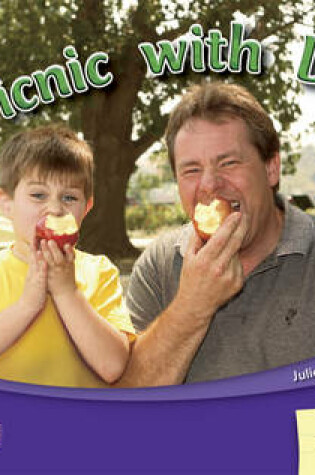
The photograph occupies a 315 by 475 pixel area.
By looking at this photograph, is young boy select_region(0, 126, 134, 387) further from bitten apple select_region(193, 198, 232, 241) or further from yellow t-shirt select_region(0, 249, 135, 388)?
bitten apple select_region(193, 198, 232, 241)

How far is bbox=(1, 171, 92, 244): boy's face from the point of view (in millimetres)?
1774

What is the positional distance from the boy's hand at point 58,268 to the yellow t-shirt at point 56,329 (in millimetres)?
48

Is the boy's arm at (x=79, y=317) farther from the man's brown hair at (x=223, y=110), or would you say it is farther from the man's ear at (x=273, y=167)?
the man's ear at (x=273, y=167)

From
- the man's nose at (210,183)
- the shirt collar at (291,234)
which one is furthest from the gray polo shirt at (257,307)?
the man's nose at (210,183)

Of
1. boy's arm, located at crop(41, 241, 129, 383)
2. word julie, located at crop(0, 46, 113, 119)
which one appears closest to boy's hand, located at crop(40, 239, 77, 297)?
boy's arm, located at crop(41, 241, 129, 383)

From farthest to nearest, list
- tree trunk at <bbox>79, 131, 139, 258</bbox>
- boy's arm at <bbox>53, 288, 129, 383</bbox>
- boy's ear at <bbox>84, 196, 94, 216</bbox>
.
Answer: tree trunk at <bbox>79, 131, 139, 258</bbox> < boy's ear at <bbox>84, 196, 94, 216</bbox> < boy's arm at <bbox>53, 288, 129, 383</bbox>

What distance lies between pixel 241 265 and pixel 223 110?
1.08 ft

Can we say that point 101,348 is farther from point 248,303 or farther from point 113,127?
point 113,127

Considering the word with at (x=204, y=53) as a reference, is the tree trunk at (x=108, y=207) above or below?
below

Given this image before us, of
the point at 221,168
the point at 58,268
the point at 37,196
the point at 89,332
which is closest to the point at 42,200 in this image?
the point at 37,196

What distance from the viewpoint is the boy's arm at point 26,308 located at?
1.72 m

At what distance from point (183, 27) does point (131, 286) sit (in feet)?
1.83

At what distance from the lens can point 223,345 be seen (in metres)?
1.96

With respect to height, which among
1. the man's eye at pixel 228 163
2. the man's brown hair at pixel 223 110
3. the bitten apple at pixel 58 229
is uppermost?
the man's brown hair at pixel 223 110
